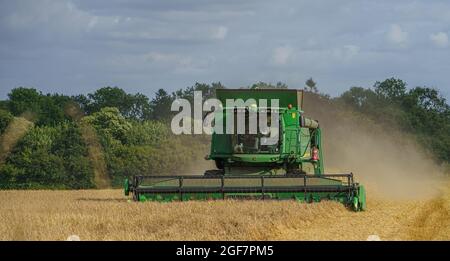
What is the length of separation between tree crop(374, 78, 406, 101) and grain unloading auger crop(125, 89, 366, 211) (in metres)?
36.4

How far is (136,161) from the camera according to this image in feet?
131

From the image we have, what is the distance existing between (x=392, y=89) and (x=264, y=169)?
4044cm

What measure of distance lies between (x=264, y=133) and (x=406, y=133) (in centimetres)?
3083

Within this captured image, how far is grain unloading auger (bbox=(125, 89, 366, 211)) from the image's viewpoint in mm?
18469

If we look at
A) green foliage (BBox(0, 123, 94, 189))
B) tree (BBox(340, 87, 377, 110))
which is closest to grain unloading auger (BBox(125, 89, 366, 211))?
green foliage (BBox(0, 123, 94, 189))

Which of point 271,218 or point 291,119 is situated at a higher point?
point 291,119

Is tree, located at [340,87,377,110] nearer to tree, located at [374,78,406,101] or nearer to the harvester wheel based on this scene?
tree, located at [374,78,406,101]

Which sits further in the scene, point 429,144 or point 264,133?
point 429,144

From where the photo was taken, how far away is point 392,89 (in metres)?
60.1

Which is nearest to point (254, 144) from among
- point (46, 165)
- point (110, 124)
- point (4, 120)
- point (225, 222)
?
point (225, 222)

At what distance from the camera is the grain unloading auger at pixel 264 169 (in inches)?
727
